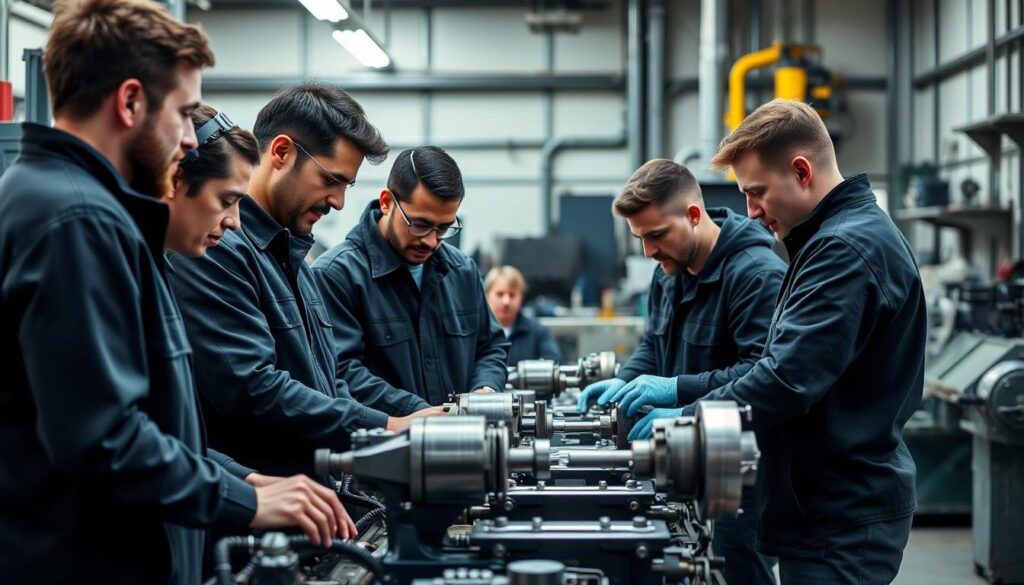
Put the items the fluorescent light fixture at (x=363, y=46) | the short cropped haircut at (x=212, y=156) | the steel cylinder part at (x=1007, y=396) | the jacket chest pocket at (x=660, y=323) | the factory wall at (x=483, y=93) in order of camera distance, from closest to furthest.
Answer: the short cropped haircut at (x=212, y=156), the jacket chest pocket at (x=660, y=323), the steel cylinder part at (x=1007, y=396), the fluorescent light fixture at (x=363, y=46), the factory wall at (x=483, y=93)

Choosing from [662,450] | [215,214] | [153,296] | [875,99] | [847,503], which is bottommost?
[847,503]

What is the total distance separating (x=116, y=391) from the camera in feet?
3.26

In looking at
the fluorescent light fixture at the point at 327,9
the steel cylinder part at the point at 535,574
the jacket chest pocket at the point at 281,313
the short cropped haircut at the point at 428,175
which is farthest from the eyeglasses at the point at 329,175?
the fluorescent light fixture at the point at 327,9

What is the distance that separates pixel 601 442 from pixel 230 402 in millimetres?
Result: 749

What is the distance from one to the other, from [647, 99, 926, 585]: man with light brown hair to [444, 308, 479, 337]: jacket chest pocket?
84cm

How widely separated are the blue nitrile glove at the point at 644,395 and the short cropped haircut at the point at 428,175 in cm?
54

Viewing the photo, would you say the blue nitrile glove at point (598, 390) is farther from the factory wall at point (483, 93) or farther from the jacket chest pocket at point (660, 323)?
the factory wall at point (483, 93)

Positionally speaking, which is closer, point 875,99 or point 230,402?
point 230,402

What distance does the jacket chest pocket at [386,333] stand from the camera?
88.1 inches

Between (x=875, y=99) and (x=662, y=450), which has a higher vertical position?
(x=875, y=99)

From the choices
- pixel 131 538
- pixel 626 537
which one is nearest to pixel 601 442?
pixel 626 537

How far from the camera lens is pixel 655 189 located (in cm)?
227

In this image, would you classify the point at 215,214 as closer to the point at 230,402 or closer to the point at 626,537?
the point at 230,402

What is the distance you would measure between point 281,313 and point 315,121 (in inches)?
14.3
